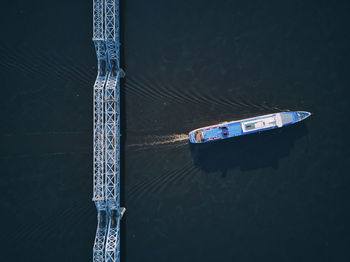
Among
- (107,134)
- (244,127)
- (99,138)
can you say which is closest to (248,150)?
(244,127)

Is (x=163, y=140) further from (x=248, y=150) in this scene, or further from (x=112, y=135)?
(x=248, y=150)

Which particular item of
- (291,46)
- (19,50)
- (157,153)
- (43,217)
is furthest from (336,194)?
(19,50)

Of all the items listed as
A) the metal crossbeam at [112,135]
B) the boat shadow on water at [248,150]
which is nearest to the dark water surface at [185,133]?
the boat shadow on water at [248,150]

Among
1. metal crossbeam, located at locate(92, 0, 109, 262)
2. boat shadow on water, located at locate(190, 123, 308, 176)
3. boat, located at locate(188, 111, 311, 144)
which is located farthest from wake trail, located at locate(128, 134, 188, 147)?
metal crossbeam, located at locate(92, 0, 109, 262)

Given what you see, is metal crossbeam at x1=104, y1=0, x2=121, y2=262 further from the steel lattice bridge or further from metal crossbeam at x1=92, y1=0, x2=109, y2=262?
metal crossbeam at x1=92, y1=0, x2=109, y2=262

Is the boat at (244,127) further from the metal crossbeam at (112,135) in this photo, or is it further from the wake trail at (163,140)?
the metal crossbeam at (112,135)
